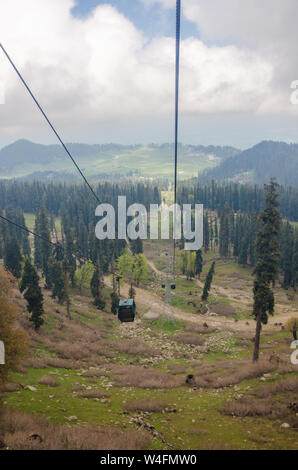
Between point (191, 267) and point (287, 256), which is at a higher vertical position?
point (287, 256)

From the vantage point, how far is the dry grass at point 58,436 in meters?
13.4

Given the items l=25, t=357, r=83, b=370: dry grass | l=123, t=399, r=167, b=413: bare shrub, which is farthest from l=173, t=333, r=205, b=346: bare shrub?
l=123, t=399, r=167, b=413: bare shrub

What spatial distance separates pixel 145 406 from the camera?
72.2 feet

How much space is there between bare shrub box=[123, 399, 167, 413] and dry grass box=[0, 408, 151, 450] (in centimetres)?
511

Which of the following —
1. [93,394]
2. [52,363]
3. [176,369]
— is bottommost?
[176,369]

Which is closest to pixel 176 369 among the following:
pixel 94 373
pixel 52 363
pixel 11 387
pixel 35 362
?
pixel 94 373

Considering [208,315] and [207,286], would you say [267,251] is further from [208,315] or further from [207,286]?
[207,286]

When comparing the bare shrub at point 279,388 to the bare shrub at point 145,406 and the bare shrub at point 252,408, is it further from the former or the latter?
the bare shrub at point 145,406

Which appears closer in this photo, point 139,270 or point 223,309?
point 223,309

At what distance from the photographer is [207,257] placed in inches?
5512

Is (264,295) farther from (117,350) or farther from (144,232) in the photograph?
(144,232)

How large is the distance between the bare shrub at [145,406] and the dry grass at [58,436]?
5.11 meters

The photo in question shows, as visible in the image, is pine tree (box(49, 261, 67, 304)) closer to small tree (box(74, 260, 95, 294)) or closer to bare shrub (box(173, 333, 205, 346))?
small tree (box(74, 260, 95, 294))

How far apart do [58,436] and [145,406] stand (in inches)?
356
